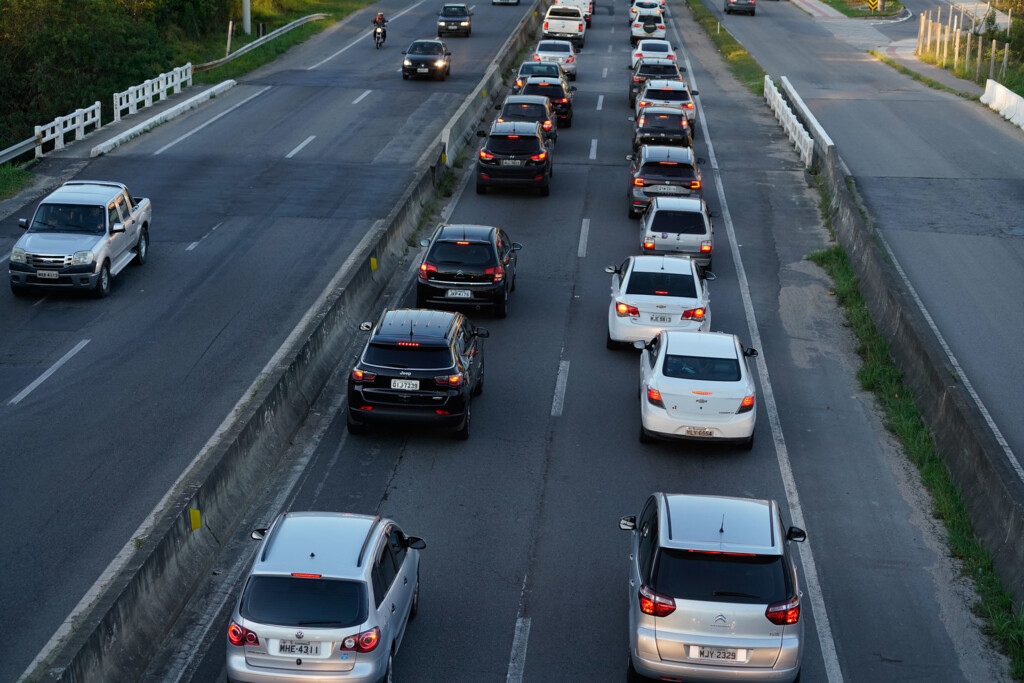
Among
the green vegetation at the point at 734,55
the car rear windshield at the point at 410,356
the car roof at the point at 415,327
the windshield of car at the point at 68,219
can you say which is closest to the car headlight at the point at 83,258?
the windshield of car at the point at 68,219

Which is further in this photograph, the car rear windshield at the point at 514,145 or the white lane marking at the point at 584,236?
the car rear windshield at the point at 514,145

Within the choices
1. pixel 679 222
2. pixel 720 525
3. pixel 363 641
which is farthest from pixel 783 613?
pixel 679 222

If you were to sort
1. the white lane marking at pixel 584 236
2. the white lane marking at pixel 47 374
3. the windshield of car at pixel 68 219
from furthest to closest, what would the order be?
1. the white lane marking at pixel 584 236
2. the windshield of car at pixel 68 219
3. the white lane marking at pixel 47 374

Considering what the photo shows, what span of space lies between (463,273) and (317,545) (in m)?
11.8

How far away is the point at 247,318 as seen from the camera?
72.2 ft

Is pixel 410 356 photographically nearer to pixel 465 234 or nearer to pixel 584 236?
pixel 465 234

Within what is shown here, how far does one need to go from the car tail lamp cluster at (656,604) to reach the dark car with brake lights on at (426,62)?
40238mm

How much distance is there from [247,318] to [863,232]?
12791 millimetres

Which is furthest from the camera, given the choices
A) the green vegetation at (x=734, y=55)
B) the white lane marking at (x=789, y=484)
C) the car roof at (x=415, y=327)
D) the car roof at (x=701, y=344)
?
the green vegetation at (x=734, y=55)

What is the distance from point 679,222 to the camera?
25.4m

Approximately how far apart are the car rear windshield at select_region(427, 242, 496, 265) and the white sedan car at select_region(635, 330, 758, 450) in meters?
5.81

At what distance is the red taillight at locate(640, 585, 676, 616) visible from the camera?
34.3 feet

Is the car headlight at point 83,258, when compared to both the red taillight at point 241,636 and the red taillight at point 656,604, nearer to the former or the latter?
the red taillight at point 241,636

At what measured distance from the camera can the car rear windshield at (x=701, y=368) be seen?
1698cm
